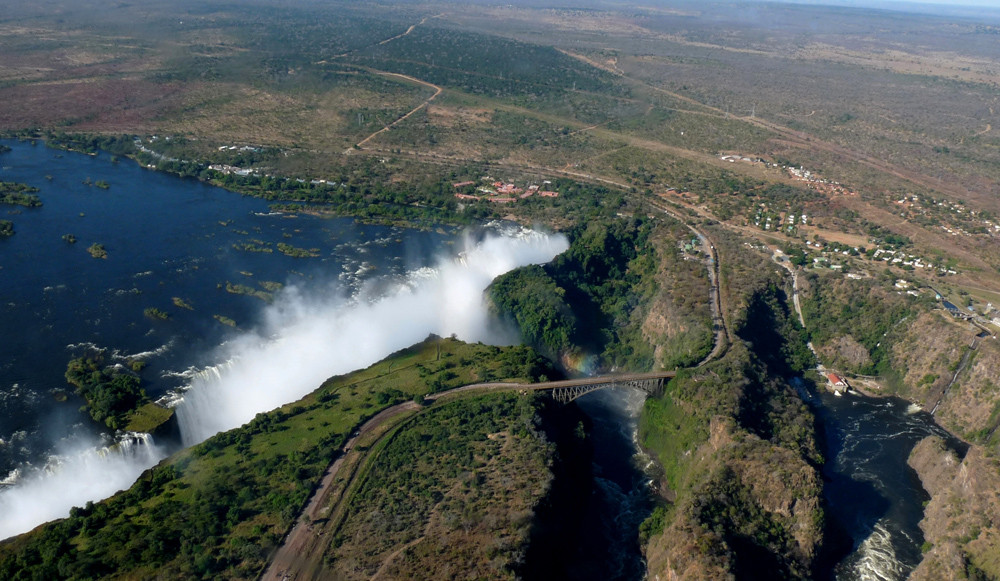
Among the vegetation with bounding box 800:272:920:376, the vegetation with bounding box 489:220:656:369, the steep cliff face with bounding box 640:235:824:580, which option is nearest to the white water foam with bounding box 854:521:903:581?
→ the steep cliff face with bounding box 640:235:824:580

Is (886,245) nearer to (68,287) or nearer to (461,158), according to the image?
(461,158)

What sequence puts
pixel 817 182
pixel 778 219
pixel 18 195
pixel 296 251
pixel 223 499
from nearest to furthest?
pixel 223 499, pixel 296 251, pixel 18 195, pixel 778 219, pixel 817 182

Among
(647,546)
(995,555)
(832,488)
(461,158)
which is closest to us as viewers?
(995,555)

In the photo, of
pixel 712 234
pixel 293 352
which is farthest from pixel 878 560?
pixel 712 234

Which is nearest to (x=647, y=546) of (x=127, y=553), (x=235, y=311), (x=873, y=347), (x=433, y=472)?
(x=433, y=472)

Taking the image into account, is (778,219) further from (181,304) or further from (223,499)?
(223,499)

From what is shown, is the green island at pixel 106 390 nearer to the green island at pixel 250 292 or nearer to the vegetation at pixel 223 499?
the vegetation at pixel 223 499
